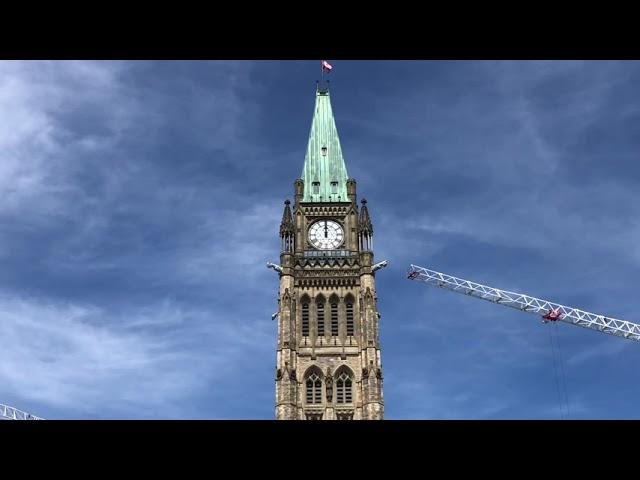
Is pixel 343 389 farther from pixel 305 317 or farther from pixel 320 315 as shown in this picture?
pixel 305 317

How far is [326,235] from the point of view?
96562 millimetres

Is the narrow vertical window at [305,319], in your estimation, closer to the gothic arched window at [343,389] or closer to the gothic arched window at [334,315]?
the gothic arched window at [334,315]

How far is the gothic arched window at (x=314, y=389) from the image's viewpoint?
84.1 m

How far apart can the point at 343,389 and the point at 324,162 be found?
31209mm

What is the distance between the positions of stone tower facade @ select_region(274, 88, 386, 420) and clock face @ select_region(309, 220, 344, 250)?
0.11 metres

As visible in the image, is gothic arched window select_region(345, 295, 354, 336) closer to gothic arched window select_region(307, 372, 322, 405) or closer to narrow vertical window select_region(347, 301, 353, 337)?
narrow vertical window select_region(347, 301, 353, 337)

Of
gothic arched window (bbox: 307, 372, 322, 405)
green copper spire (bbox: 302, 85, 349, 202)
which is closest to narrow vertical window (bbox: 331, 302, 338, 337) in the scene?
gothic arched window (bbox: 307, 372, 322, 405)

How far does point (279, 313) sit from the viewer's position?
8938 cm

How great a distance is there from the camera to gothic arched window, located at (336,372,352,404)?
276ft
